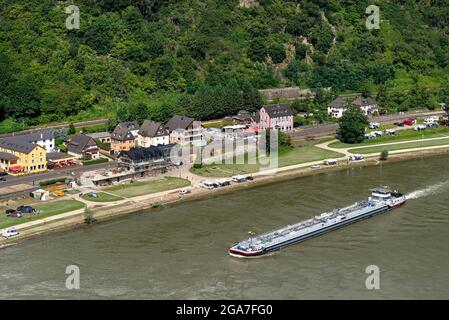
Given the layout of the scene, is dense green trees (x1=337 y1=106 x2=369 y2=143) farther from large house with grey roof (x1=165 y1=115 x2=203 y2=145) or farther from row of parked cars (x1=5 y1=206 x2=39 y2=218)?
row of parked cars (x1=5 y1=206 x2=39 y2=218)

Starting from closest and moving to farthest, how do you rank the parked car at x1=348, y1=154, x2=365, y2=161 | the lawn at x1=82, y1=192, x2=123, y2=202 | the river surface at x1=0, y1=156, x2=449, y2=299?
the river surface at x1=0, y1=156, x2=449, y2=299, the lawn at x1=82, y1=192, x2=123, y2=202, the parked car at x1=348, y1=154, x2=365, y2=161

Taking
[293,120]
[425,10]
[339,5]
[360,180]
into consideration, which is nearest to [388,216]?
[360,180]

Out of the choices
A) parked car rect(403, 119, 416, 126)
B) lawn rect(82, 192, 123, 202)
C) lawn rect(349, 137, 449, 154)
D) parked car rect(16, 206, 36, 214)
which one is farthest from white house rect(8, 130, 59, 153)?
parked car rect(403, 119, 416, 126)

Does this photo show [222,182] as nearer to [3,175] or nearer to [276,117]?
[3,175]

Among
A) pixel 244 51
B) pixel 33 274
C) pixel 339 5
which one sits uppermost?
pixel 339 5

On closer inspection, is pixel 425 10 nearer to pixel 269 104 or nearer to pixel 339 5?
pixel 339 5

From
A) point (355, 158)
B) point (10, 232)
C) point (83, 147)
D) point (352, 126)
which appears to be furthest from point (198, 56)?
point (10, 232)
